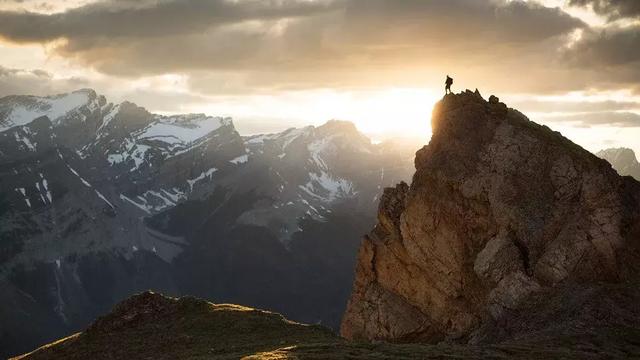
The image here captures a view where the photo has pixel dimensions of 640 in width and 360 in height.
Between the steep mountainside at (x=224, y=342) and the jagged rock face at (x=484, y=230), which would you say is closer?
the steep mountainside at (x=224, y=342)

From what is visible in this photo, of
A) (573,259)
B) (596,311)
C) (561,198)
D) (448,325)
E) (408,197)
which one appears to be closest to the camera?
(596,311)

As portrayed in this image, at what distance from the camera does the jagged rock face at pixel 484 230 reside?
285 ft

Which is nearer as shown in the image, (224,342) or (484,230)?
(224,342)

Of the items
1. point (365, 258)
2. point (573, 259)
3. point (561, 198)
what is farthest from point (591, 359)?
point (365, 258)

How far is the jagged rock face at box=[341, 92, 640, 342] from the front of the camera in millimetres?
86812

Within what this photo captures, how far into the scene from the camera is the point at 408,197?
104 meters

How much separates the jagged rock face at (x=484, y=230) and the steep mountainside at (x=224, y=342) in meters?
12.8

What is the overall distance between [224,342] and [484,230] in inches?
1214

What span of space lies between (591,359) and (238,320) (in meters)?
40.1

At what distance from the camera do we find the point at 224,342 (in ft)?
284

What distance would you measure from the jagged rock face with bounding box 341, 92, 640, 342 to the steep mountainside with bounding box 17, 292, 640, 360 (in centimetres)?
1283

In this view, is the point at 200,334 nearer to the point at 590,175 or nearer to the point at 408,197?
the point at 408,197

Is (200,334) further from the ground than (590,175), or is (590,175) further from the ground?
(590,175)

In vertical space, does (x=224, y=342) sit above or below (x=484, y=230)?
below
